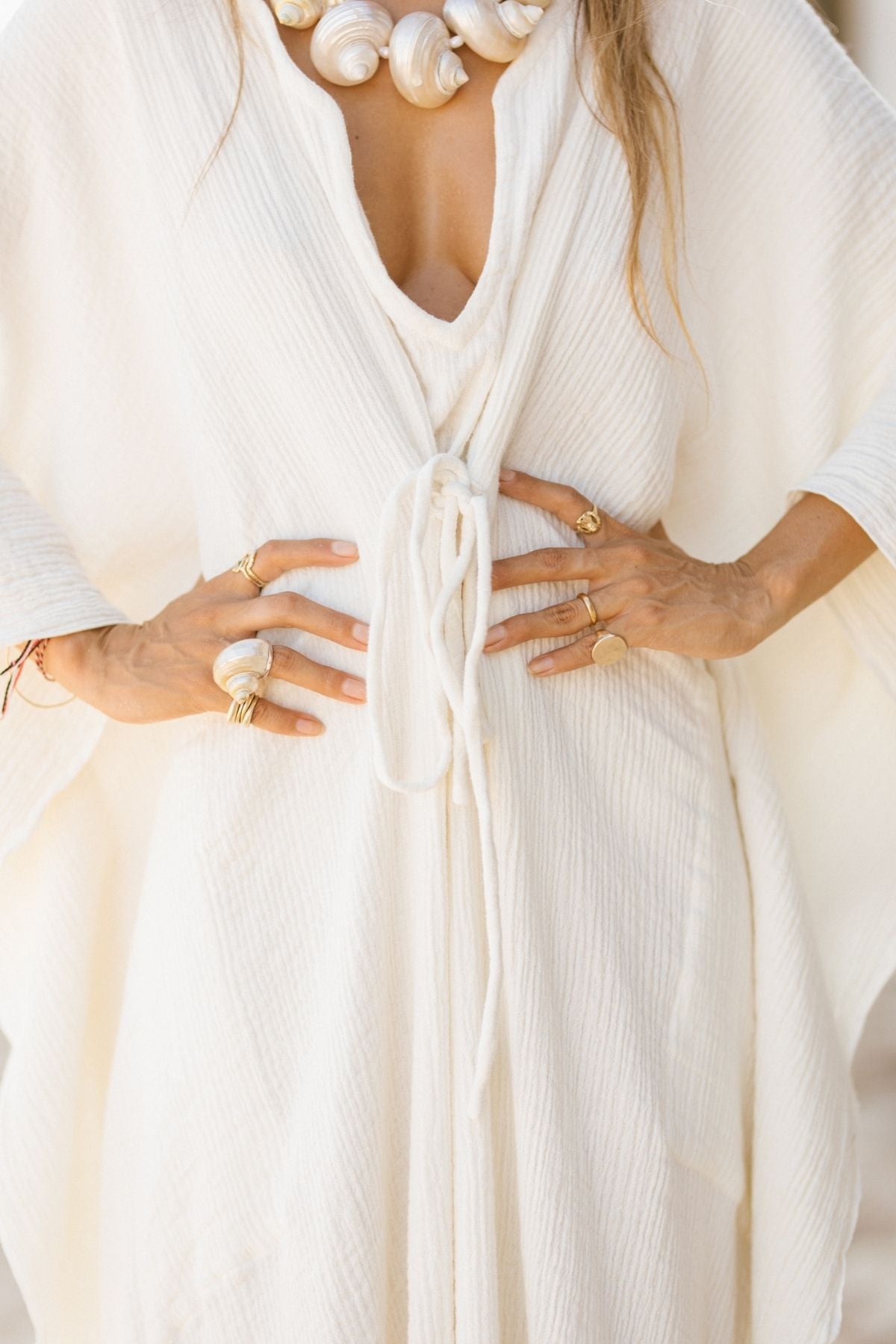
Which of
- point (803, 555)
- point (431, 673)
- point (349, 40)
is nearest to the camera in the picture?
point (431, 673)

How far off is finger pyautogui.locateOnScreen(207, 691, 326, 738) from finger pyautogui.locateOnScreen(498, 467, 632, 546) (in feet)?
0.71

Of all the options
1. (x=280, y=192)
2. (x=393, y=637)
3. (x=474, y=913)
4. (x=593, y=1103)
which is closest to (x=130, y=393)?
(x=280, y=192)

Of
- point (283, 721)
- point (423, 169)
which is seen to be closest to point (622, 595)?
point (283, 721)

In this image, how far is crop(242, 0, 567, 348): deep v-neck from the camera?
0.93 metres

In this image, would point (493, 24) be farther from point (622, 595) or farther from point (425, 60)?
point (622, 595)

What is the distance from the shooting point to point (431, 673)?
89 centimetres

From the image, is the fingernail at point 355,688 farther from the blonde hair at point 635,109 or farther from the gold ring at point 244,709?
the blonde hair at point 635,109

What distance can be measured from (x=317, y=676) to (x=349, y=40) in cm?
48

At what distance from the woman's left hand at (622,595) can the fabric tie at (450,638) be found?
49 mm

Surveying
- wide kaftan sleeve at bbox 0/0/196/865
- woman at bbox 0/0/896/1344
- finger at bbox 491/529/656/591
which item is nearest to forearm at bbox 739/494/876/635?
woman at bbox 0/0/896/1344

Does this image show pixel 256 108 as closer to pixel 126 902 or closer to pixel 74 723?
pixel 74 723

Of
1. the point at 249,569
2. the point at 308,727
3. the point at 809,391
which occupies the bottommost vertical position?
the point at 308,727

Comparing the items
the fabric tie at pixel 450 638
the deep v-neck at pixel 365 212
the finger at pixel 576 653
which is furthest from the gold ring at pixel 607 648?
the deep v-neck at pixel 365 212

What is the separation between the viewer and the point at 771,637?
1.29 metres
